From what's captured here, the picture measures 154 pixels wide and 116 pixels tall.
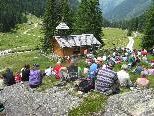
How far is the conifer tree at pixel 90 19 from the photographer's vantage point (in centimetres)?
8388

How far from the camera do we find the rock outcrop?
2455 cm

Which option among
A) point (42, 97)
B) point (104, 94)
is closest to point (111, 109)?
point (104, 94)

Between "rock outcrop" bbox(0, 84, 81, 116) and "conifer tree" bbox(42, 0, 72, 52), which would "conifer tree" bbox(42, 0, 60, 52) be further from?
"rock outcrop" bbox(0, 84, 81, 116)

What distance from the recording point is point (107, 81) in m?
25.2

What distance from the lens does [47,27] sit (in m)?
84.2

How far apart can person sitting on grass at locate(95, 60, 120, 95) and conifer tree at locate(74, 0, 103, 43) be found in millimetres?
58163

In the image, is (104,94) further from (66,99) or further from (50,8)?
(50,8)

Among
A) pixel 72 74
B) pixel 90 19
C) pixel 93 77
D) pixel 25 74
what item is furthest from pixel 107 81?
pixel 90 19

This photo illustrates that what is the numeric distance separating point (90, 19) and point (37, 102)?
194 ft

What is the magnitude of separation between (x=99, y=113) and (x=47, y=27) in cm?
6263

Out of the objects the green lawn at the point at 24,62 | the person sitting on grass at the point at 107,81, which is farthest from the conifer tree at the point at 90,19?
the person sitting on grass at the point at 107,81

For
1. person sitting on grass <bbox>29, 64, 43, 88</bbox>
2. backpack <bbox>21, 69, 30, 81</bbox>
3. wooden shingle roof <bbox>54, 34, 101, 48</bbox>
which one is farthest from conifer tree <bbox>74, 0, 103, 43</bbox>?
person sitting on grass <bbox>29, 64, 43, 88</bbox>

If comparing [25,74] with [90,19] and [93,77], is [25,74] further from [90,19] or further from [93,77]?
[90,19]

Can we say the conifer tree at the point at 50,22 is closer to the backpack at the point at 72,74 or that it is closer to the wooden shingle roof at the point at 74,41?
the wooden shingle roof at the point at 74,41
